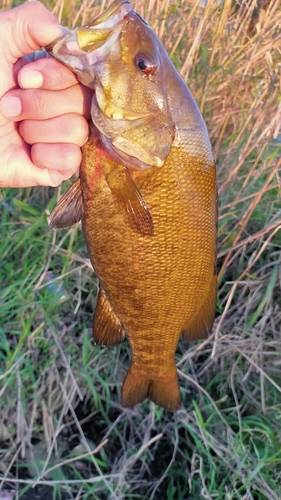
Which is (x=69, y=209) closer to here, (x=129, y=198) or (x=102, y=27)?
(x=129, y=198)

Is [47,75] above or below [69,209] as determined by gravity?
above

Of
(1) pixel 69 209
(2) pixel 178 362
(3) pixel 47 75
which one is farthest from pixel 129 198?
(2) pixel 178 362

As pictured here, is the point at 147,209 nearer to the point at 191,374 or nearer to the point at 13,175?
the point at 13,175

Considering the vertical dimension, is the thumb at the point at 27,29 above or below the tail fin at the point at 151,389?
above

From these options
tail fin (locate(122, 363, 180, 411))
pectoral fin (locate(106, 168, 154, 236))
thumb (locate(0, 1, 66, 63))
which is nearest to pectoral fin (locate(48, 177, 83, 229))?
pectoral fin (locate(106, 168, 154, 236))

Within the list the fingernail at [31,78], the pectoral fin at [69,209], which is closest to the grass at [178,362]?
the pectoral fin at [69,209]

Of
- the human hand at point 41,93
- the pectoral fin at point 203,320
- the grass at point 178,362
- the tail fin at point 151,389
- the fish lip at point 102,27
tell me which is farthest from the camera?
the grass at point 178,362

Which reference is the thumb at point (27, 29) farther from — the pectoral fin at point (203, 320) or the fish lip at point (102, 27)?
the pectoral fin at point (203, 320)

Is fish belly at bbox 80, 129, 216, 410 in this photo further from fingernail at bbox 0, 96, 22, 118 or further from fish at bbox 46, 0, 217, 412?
fingernail at bbox 0, 96, 22, 118

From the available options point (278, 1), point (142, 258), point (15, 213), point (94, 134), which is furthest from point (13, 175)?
point (278, 1)
